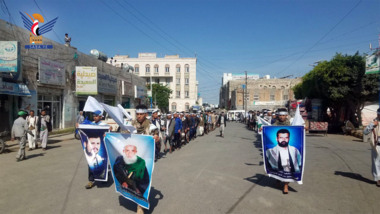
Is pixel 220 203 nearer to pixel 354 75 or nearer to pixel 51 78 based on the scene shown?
pixel 51 78

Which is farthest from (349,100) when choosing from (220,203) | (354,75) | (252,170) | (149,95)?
(149,95)

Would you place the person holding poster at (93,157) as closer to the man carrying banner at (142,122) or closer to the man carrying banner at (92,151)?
the man carrying banner at (92,151)

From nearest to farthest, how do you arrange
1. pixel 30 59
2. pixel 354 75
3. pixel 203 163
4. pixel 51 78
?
pixel 203 163
pixel 30 59
pixel 51 78
pixel 354 75

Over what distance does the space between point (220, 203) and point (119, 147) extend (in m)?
2.06

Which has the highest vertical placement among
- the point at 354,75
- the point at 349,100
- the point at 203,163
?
the point at 354,75

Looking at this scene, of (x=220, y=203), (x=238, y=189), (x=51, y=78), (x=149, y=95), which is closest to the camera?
(x=220, y=203)

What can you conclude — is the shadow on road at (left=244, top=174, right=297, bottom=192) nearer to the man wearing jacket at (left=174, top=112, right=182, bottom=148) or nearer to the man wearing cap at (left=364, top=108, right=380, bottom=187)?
the man wearing cap at (left=364, top=108, right=380, bottom=187)

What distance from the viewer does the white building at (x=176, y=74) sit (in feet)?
→ 234

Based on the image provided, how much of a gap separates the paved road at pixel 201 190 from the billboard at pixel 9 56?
257 inches

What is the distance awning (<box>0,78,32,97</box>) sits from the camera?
44.6 feet

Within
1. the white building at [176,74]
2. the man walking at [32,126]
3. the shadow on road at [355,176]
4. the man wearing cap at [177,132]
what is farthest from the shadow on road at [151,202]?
the white building at [176,74]

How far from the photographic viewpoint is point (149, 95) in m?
43.8

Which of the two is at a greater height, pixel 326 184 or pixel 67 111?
pixel 67 111

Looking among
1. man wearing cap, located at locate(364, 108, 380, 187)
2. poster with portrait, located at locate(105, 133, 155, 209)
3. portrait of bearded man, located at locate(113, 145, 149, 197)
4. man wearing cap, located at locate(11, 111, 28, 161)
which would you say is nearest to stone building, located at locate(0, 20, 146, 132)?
man wearing cap, located at locate(11, 111, 28, 161)
